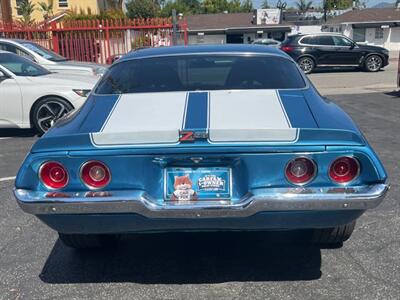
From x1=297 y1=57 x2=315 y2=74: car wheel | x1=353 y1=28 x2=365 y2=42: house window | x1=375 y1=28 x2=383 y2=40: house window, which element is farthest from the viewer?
x1=353 y1=28 x2=365 y2=42: house window

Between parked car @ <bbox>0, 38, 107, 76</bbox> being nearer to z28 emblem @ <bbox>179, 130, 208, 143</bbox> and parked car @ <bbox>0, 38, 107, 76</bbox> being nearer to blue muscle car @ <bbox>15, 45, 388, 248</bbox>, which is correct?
blue muscle car @ <bbox>15, 45, 388, 248</bbox>

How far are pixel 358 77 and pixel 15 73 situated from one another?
13.7 meters

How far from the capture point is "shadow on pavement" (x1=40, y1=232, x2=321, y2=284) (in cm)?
345

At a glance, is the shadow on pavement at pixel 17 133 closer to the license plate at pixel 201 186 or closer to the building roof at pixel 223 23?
the license plate at pixel 201 186

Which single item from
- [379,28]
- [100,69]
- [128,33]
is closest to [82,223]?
[100,69]

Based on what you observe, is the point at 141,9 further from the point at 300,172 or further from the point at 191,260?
the point at 300,172

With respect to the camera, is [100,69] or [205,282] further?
[100,69]

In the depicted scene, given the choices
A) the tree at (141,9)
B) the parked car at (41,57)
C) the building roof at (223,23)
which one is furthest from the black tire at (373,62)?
the tree at (141,9)

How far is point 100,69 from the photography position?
12.3 metres

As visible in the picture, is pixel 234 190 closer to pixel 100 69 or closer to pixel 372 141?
pixel 372 141

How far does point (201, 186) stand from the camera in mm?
2936

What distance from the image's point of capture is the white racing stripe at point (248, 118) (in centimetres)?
288

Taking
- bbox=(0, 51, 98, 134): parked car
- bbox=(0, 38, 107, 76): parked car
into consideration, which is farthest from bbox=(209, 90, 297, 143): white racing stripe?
bbox=(0, 38, 107, 76): parked car

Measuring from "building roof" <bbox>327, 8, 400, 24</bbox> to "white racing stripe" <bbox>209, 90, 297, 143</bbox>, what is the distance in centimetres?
4358
